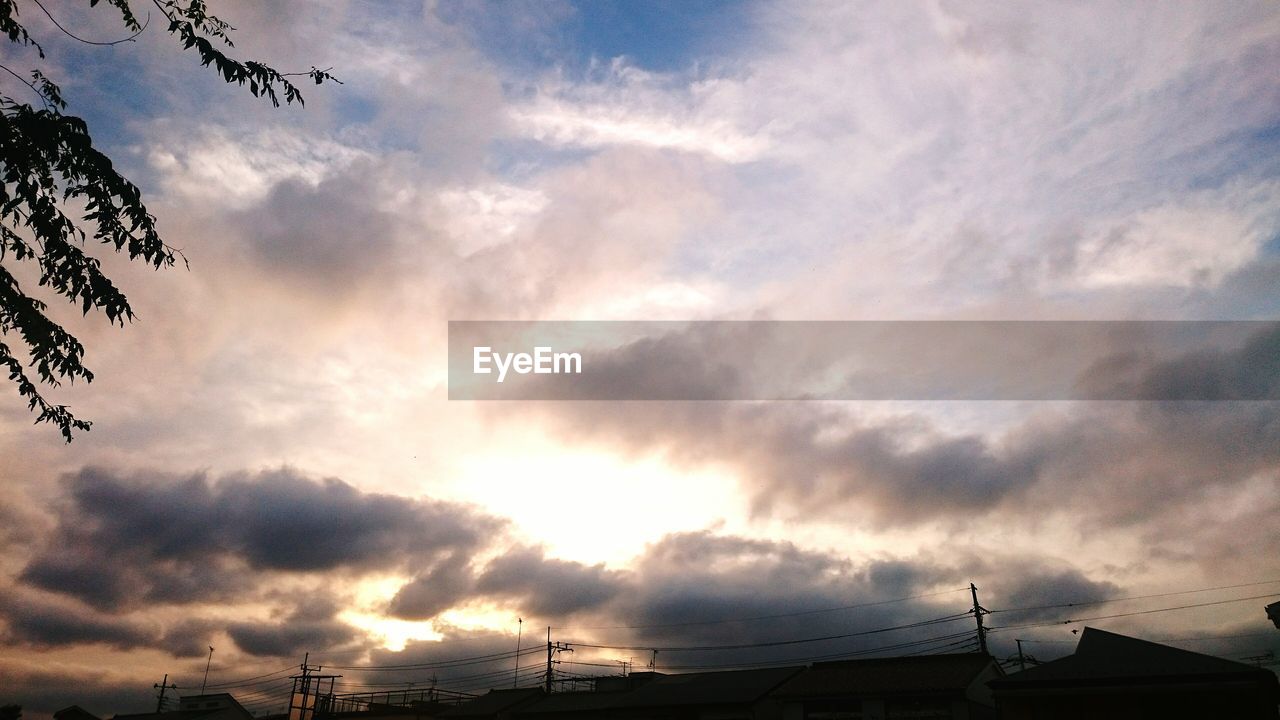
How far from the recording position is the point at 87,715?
6856cm

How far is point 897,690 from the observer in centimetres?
3325

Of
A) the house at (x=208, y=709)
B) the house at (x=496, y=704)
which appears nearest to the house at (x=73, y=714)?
the house at (x=208, y=709)

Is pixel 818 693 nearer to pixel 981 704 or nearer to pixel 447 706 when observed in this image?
pixel 981 704

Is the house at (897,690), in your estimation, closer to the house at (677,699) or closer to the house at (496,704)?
the house at (677,699)

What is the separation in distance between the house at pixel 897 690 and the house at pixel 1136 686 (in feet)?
9.05

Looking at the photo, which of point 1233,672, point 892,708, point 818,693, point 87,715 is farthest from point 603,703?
point 87,715

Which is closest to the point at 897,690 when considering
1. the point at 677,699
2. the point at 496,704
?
the point at 677,699

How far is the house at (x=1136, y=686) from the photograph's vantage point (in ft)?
81.4

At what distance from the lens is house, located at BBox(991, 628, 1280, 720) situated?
24.8 meters

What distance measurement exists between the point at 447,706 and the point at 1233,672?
162ft

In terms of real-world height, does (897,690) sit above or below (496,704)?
above

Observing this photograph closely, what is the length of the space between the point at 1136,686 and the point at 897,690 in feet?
31.4

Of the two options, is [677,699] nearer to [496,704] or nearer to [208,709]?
[496,704]

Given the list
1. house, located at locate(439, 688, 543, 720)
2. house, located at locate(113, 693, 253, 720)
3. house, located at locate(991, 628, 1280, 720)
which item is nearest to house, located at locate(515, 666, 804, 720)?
house, located at locate(439, 688, 543, 720)
